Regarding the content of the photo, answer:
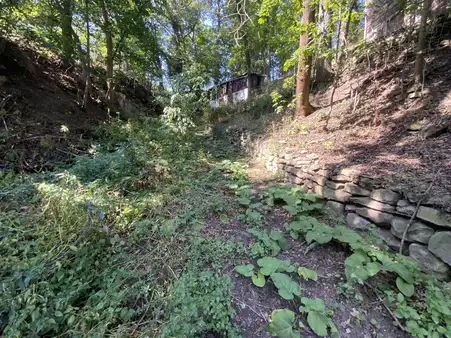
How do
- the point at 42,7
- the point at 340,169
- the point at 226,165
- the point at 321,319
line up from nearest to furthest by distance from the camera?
1. the point at 321,319
2. the point at 340,169
3. the point at 226,165
4. the point at 42,7

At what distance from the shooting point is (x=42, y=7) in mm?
4645

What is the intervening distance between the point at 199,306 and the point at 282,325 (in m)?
0.61

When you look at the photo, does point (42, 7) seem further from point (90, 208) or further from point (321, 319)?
point (321, 319)

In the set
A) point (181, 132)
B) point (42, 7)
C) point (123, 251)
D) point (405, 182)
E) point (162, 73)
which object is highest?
point (42, 7)

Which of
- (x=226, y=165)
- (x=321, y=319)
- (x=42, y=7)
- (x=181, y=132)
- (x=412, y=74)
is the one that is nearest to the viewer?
(x=321, y=319)

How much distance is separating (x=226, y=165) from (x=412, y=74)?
390 cm

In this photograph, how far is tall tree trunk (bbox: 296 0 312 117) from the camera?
15.0ft

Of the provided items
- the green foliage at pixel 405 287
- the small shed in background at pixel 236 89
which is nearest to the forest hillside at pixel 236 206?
the green foliage at pixel 405 287

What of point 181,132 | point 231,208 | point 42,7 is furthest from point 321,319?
point 42,7

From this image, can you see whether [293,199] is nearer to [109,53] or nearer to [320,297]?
[320,297]

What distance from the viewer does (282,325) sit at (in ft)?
4.65

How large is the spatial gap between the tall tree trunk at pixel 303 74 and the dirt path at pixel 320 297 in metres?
3.96

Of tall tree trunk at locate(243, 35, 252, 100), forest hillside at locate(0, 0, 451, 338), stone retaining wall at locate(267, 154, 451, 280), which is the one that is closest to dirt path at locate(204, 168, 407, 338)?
forest hillside at locate(0, 0, 451, 338)

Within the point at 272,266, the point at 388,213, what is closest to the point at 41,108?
the point at 272,266
